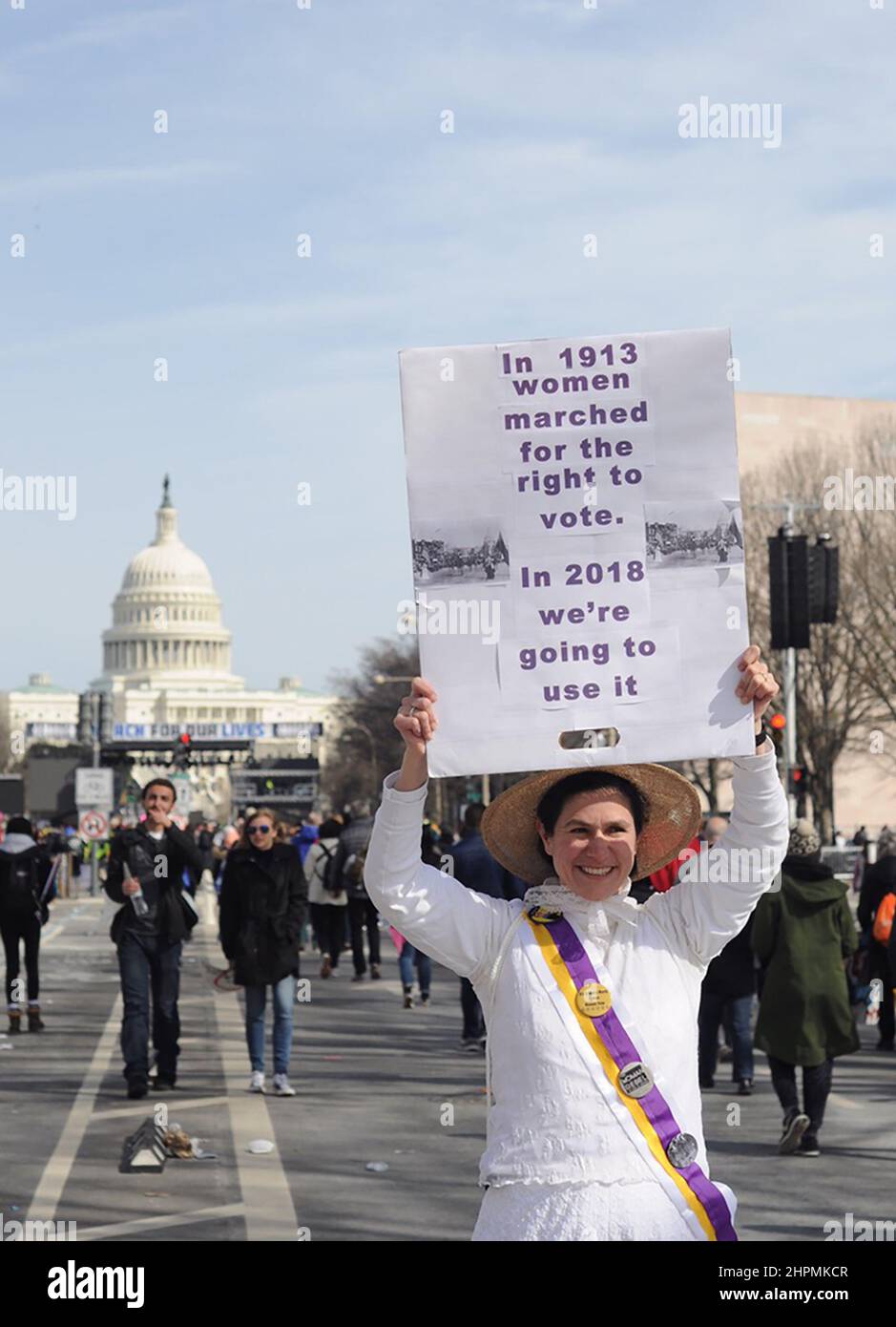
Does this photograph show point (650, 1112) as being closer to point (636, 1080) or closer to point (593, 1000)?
point (636, 1080)

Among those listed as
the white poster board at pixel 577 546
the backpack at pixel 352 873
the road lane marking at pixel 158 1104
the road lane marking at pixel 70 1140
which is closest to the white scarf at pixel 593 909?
the white poster board at pixel 577 546

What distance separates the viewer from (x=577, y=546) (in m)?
4.12

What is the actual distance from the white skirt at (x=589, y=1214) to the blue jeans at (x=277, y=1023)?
9091 millimetres

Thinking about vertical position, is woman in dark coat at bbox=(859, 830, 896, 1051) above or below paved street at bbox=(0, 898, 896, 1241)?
above

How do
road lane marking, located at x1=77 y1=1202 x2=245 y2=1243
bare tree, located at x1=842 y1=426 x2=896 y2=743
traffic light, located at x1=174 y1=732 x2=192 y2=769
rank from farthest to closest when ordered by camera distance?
bare tree, located at x1=842 y1=426 x2=896 y2=743
traffic light, located at x1=174 y1=732 x2=192 y2=769
road lane marking, located at x1=77 y1=1202 x2=245 y2=1243

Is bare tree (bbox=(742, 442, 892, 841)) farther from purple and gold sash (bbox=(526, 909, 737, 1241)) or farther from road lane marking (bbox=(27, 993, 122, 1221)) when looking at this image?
purple and gold sash (bbox=(526, 909, 737, 1241))

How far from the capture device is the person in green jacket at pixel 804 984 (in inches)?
429

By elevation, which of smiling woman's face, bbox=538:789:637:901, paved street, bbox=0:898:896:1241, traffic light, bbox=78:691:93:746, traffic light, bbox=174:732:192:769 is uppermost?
traffic light, bbox=78:691:93:746

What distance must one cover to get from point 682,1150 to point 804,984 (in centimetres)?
740

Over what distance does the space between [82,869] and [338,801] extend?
5833 cm

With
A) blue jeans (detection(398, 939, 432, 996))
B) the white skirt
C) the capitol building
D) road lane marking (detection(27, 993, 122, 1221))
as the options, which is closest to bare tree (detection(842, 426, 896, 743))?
blue jeans (detection(398, 939, 432, 996))

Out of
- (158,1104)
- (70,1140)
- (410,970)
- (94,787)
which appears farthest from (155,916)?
(94,787)

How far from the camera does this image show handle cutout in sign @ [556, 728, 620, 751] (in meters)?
4.09
